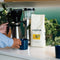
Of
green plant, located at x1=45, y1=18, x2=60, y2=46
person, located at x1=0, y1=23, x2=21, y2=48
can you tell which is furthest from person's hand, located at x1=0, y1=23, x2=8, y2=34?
green plant, located at x1=45, y1=18, x2=60, y2=46

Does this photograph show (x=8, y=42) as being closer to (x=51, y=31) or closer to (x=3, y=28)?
(x=3, y=28)

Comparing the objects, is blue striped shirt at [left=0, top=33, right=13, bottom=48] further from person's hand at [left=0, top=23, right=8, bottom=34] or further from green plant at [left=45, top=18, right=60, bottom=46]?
green plant at [left=45, top=18, right=60, bottom=46]

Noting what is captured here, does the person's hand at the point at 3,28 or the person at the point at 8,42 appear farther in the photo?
the person's hand at the point at 3,28

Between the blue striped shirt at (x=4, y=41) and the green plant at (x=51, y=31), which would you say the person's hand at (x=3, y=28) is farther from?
the green plant at (x=51, y=31)

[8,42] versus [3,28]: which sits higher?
[3,28]

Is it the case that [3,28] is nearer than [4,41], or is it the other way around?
[4,41]

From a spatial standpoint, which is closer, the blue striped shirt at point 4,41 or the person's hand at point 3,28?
the blue striped shirt at point 4,41

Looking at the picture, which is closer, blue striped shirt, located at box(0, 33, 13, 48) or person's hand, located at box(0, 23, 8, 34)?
blue striped shirt, located at box(0, 33, 13, 48)

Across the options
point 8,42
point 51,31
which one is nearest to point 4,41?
point 8,42

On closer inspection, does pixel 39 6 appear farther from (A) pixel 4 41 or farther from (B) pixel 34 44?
(A) pixel 4 41

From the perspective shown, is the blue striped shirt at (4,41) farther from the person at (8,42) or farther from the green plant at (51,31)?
the green plant at (51,31)

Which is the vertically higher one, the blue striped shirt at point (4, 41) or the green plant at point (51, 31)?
the green plant at point (51, 31)

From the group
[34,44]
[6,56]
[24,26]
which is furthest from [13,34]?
[6,56]

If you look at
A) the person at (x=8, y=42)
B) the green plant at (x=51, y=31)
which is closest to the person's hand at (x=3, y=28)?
the person at (x=8, y=42)
